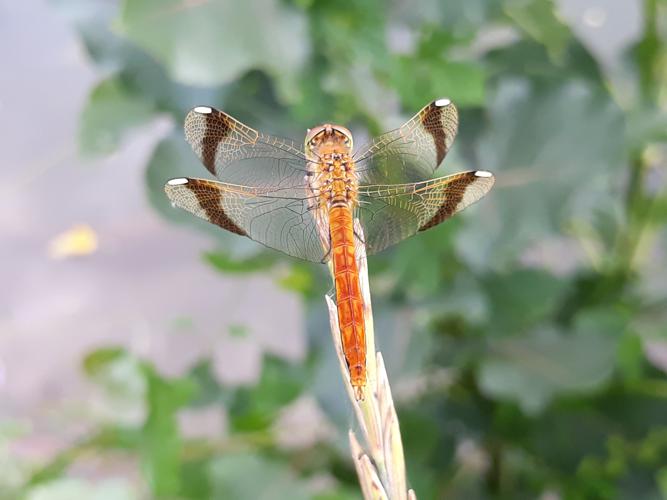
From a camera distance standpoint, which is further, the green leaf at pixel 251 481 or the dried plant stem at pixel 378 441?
the green leaf at pixel 251 481

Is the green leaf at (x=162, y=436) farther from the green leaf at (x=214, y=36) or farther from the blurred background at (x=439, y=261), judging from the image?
the green leaf at (x=214, y=36)

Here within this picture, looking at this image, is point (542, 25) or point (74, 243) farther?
point (74, 243)

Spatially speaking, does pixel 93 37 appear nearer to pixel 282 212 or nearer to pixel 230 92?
pixel 230 92

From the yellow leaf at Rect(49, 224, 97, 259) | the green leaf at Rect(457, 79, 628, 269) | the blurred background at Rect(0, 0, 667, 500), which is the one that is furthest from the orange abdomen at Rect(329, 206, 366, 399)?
the yellow leaf at Rect(49, 224, 97, 259)

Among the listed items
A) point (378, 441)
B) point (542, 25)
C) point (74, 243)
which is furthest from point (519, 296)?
point (74, 243)

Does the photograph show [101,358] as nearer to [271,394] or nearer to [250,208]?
[271,394]

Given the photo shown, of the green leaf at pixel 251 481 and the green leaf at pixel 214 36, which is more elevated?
the green leaf at pixel 214 36

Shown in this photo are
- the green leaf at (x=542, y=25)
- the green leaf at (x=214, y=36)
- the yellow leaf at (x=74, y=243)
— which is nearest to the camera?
the green leaf at (x=214, y=36)

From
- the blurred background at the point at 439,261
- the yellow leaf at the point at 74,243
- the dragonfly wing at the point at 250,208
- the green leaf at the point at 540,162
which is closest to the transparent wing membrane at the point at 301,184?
the dragonfly wing at the point at 250,208
